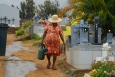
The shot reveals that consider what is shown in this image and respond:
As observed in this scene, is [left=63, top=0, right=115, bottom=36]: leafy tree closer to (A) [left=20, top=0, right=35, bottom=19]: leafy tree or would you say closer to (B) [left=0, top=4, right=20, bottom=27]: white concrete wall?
(B) [left=0, top=4, right=20, bottom=27]: white concrete wall

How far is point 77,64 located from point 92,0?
221cm

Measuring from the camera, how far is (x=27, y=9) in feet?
158

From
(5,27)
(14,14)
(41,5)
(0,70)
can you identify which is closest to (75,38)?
(0,70)

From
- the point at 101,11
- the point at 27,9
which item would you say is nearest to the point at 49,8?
the point at 27,9

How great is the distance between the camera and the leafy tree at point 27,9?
48000mm

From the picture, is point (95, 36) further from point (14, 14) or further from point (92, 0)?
point (14, 14)

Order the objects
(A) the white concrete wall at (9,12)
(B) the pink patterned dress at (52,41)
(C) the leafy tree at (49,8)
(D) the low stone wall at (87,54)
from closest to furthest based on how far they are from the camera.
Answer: (D) the low stone wall at (87,54) → (B) the pink patterned dress at (52,41) → (A) the white concrete wall at (9,12) → (C) the leafy tree at (49,8)

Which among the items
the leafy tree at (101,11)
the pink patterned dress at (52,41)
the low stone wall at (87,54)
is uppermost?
the leafy tree at (101,11)

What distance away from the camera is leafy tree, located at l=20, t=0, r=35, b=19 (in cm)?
4800

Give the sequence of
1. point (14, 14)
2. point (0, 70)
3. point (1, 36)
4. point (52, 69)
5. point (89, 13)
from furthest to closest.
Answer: point (14, 14) → point (1, 36) → point (89, 13) → point (52, 69) → point (0, 70)

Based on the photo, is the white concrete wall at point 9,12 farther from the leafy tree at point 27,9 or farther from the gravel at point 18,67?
the gravel at point 18,67

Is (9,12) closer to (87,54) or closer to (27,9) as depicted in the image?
(27,9)

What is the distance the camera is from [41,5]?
150ft

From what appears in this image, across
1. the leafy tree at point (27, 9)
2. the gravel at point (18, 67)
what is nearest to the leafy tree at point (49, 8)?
the leafy tree at point (27, 9)
